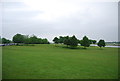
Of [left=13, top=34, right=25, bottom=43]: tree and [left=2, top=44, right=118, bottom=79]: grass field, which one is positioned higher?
[left=13, top=34, right=25, bottom=43]: tree

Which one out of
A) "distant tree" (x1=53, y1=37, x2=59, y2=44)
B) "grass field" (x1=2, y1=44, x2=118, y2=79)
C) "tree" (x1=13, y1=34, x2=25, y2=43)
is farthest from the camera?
"distant tree" (x1=53, y1=37, x2=59, y2=44)

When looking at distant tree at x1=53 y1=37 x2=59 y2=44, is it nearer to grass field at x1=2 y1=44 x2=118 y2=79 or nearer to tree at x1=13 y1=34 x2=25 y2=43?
tree at x1=13 y1=34 x2=25 y2=43

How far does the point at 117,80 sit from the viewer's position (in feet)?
19.8

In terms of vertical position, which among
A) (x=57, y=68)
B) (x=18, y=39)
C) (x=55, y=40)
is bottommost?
(x=57, y=68)

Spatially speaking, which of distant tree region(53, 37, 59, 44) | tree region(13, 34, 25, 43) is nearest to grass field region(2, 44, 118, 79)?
tree region(13, 34, 25, 43)

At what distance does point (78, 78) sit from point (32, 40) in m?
55.3

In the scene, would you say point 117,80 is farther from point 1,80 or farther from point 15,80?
point 1,80

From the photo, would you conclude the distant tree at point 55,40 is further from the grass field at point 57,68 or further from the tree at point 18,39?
the grass field at point 57,68

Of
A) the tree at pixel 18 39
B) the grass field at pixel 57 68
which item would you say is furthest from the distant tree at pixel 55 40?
the grass field at pixel 57 68

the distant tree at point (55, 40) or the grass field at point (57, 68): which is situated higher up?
the distant tree at point (55, 40)

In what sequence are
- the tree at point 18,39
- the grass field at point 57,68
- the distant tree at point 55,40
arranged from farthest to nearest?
the distant tree at point 55,40
the tree at point 18,39
the grass field at point 57,68

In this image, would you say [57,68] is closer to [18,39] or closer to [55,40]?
[18,39]

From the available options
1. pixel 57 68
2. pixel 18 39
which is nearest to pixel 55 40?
pixel 18 39

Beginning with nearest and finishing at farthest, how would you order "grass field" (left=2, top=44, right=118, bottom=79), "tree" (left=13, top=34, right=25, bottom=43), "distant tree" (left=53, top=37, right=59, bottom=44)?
1. "grass field" (left=2, top=44, right=118, bottom=79)
2. "tree" (left=13, top=34, right=25, bottom=43)
3. "distant tree" (left=53, top=37, right=59, bottom=44)
